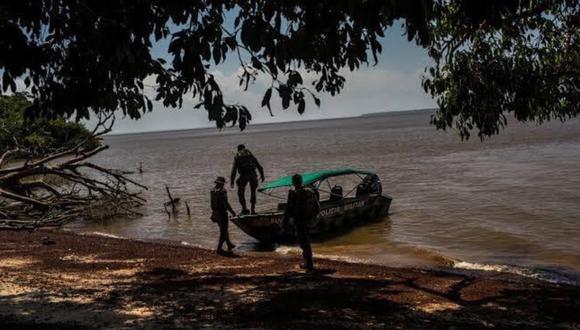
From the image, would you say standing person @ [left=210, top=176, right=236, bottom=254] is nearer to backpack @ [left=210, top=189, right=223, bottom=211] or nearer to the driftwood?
backpack @ [left=210, top=189, right=223, bottom=211]

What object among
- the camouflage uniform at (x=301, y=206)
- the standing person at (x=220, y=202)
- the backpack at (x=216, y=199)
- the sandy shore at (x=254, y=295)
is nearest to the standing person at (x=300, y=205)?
the camouflage uniform at (x=301, y=206)

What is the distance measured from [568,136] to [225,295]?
56.4 m

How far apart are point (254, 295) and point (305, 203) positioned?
215 centimetres

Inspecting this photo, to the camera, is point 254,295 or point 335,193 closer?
point 254,295

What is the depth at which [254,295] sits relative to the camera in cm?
882

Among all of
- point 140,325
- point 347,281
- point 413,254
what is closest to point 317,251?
point 413,254

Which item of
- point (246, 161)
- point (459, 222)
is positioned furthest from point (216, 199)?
A: point (459, 222)

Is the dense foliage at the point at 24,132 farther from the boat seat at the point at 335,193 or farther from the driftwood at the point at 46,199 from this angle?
the boat seat at the point at 335,193

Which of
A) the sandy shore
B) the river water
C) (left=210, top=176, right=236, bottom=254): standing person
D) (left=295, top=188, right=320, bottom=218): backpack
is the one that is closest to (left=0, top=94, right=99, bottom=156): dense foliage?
the sandy shore

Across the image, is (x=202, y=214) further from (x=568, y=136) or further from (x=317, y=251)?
(x=568, y=136)

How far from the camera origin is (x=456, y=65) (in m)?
9.17

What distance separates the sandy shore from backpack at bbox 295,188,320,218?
4.15 ft

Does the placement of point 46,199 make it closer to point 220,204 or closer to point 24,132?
point 220,204

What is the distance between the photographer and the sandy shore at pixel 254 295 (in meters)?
A: 7.35
